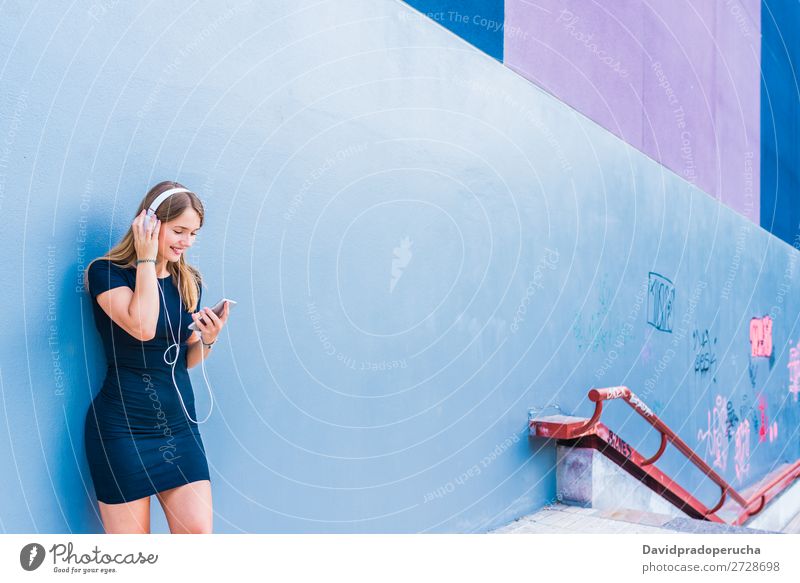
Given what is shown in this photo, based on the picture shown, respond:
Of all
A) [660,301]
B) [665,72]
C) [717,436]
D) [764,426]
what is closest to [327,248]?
[660,301]

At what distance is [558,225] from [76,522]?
10.0 ft

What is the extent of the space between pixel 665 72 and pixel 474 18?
2.76 metres

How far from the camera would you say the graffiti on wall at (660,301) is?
17.2 ft

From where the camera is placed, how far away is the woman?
6.07 feet

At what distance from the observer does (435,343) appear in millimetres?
3262

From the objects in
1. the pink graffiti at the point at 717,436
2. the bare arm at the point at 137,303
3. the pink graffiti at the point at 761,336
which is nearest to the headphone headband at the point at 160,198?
the bare arm at the point at 137,303

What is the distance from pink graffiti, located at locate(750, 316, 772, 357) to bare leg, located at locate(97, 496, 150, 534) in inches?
285

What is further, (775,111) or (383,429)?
(775,111)

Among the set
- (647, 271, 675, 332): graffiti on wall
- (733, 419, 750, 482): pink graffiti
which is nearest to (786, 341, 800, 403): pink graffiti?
(733, 419, 750, 482): pink graffiti

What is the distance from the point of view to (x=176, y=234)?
1.94 m

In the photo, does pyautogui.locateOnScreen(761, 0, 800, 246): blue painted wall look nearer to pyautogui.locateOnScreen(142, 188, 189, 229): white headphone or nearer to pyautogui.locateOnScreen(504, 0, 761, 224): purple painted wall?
pyautogui.locateOnScreen(504, 0, 761, 224): purple painted wall

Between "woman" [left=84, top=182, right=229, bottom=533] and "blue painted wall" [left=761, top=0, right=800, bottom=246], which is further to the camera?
"blue painted wall" [left=761, top=0, right=800, bottom=246]
